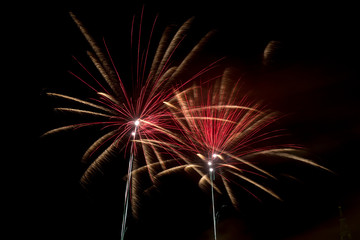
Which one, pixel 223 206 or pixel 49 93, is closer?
pixel 49 93

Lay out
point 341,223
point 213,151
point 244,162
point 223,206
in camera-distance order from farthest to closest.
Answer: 1. point 341,223
2. point 223,206
3. point 213,151
4. point 244,162

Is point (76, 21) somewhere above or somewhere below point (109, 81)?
above

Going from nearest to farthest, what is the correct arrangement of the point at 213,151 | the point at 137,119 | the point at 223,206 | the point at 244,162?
the point at 137,119 < the point at 244,162 < the point at 213,151 < the point at 223,206

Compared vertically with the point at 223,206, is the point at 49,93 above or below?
above

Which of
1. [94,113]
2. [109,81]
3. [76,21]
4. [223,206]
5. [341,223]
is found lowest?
[223,206]

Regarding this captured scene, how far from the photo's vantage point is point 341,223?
36.5 meters

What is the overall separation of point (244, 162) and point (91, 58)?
6750 millimetres

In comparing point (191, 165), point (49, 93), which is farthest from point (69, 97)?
point (191, 165)

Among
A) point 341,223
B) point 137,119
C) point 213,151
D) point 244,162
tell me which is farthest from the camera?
point 341,223

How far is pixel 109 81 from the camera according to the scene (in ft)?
39.5

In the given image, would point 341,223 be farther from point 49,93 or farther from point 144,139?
point 49,93

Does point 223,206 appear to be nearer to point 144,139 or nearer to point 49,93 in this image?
point 144,139

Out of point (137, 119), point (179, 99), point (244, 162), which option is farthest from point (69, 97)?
point (244, 162)

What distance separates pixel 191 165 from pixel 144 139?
2.21 m
